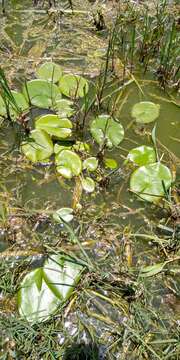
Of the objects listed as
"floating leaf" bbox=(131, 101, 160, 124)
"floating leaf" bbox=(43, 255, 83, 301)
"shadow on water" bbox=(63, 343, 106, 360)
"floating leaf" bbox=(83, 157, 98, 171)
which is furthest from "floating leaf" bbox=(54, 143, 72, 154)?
"shadow on water" bbox=(63, 343, 106, 360)

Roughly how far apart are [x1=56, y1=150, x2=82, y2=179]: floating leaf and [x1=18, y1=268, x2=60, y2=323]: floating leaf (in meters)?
0.51

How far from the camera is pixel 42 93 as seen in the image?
208 cm

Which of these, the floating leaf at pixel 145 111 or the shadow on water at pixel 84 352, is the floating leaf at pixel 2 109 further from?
the shadow on water at pixel 84 352

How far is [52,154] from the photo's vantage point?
1927 mm

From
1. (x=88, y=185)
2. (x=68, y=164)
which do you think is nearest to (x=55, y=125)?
(x=68, y=164)

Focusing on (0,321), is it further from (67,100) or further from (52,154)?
(67,100)

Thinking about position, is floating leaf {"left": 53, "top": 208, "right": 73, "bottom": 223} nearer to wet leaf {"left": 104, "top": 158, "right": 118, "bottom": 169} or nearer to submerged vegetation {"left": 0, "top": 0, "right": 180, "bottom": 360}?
submerged vegetation {"left": 0, "top": 0, "right": 180, "bottom": 360}

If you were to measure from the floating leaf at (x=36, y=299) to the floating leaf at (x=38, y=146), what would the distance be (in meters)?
0.58

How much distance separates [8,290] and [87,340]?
33 cm

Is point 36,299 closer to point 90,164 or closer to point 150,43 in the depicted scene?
point 90,164

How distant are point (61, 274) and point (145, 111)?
99 centimetres

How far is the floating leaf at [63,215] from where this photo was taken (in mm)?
1705

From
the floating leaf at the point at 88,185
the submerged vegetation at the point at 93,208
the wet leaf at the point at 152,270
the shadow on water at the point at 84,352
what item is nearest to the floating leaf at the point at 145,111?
the submerged vegetation at the point at 93,208

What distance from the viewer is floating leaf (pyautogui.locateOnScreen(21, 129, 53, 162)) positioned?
187 cm
